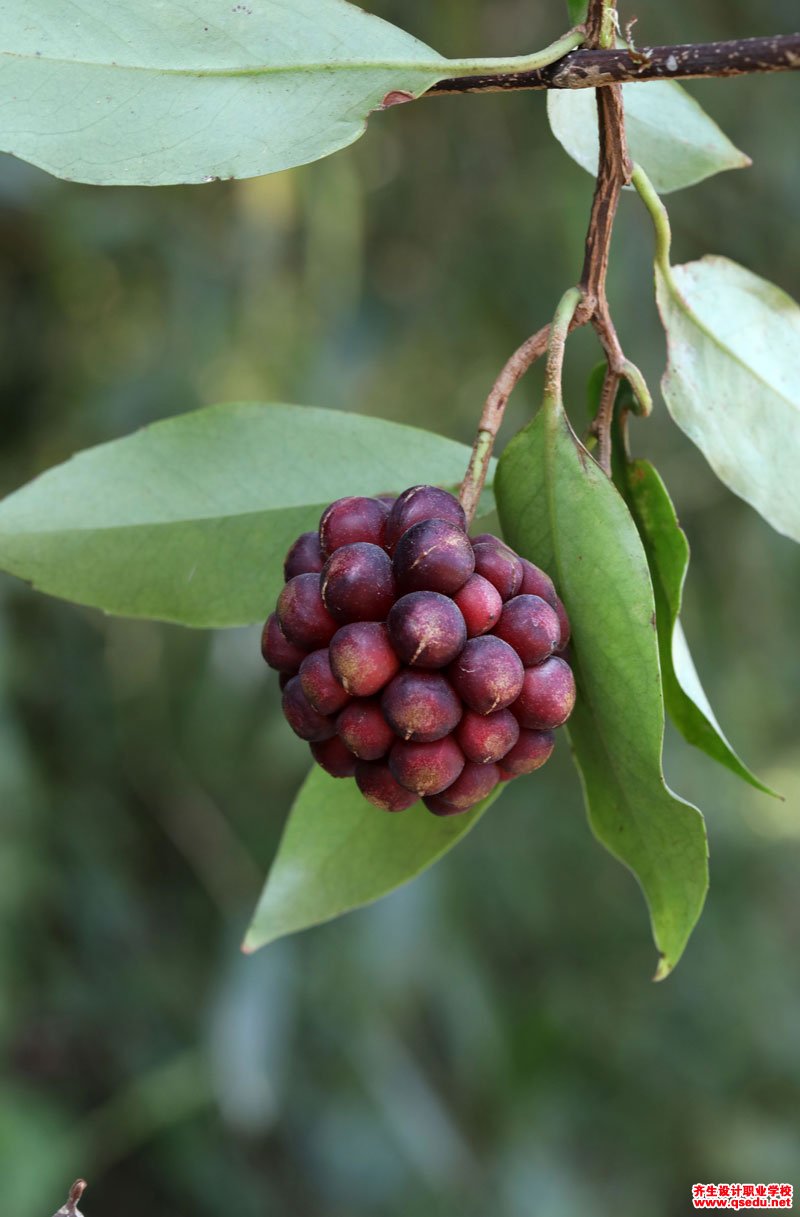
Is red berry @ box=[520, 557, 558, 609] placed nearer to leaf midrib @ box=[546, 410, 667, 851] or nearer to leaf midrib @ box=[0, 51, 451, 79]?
leaf midrib @ box=[546, 410, 667, 851]

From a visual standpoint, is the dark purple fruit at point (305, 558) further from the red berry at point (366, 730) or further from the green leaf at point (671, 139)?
the green leaf at point (671, 139)

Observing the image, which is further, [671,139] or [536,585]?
[671,139]

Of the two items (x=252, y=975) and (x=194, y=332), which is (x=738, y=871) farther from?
(x=194, y=332)

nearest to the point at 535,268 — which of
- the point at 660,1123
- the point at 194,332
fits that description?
the point at 194,332

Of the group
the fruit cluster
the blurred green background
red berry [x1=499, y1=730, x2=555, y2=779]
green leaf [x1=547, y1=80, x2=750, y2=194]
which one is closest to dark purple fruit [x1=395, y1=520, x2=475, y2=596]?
the fruit cluster

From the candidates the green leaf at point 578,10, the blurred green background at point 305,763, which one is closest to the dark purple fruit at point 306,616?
the green leaf at point 578,10

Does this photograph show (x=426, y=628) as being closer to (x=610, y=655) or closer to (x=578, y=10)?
(x=610, y=655)

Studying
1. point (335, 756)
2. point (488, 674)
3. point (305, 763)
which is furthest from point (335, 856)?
point (305, 763)
